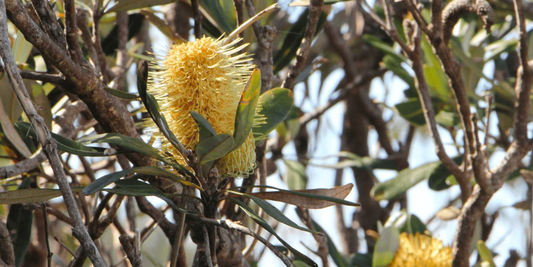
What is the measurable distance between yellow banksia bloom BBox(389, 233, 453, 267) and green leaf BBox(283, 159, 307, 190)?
1.69ft

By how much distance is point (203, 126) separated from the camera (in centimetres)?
66

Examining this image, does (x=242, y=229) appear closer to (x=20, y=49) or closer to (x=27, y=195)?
(x=27, y=195)

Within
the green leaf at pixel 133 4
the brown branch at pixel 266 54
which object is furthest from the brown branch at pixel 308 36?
the green leaf at pixel 133 4

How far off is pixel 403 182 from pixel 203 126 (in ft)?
3.64

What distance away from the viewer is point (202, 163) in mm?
728

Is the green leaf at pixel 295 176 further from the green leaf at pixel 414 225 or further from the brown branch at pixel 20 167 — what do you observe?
the brown branch at pixel 20 167

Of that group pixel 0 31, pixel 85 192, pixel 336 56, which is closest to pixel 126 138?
pixel 85 192

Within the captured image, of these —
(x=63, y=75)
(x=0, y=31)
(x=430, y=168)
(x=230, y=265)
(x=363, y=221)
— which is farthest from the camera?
(x=363, y=221)

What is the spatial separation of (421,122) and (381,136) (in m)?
0.74

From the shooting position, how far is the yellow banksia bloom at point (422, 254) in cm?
125

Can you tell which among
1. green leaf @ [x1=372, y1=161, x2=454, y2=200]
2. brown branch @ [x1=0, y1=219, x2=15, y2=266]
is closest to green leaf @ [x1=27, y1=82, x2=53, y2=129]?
brown branch @ [x1=0, y1=219, x2=15, y2=266]

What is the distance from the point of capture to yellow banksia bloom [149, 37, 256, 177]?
0.78 m

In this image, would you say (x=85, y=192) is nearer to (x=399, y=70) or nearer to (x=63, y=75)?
(x=63, y=75)

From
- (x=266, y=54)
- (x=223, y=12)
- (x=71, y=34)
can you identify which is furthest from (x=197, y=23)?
(x=71, y=34)
